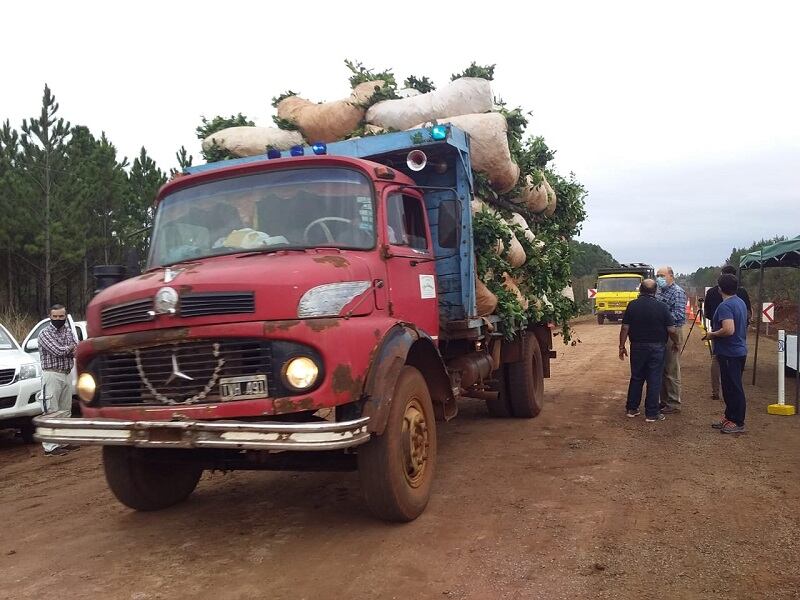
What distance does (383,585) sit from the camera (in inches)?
144

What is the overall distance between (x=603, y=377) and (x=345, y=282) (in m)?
8.90

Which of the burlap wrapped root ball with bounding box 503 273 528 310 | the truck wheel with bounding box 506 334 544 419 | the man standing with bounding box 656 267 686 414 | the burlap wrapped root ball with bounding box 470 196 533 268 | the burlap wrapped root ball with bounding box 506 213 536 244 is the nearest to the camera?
the burlap wrapped root ball with bounding box 470 196 533 268

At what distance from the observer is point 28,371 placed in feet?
28.1

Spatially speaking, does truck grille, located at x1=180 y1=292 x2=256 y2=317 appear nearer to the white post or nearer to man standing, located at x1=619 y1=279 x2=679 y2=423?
man standing, located at x1=619 y1=279 x2=679 y2=423

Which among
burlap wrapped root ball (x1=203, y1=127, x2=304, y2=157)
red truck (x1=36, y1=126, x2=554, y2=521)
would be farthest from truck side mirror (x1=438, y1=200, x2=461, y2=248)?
burlap wrapped root ball (x1=203, y1=127, x2=304, y2=157)

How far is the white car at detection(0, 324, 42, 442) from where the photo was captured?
8.22 meters

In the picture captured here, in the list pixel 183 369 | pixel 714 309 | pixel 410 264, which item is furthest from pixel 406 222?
pixel 714 309

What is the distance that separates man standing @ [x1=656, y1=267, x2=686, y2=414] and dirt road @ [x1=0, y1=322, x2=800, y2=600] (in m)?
1.52

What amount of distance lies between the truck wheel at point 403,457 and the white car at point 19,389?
5.87 metres

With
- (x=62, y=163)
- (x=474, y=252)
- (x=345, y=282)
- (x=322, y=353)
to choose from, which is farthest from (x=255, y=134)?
(x=62, y=163)

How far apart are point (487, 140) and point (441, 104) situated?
593 millimetres

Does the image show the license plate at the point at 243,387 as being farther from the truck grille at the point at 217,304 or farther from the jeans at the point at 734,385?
the jeans at the point at 734,385

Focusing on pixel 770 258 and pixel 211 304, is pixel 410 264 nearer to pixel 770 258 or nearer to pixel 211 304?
pixel 211 304

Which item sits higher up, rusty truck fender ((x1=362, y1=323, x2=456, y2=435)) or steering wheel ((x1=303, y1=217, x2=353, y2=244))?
steering wheel ((x1=303, y1=217, x2=353, y2=244))
